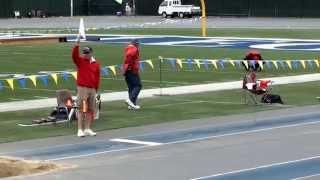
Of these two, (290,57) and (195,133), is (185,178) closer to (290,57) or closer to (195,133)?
(195,133)

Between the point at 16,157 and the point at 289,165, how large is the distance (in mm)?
4086

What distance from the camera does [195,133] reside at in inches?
583

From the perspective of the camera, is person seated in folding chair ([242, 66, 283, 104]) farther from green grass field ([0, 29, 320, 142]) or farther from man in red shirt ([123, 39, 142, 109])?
man in red shirt ([123, 39, 142, 109])

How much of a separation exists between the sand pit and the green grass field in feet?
7.86

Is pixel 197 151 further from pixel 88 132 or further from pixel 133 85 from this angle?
pixel 133 85

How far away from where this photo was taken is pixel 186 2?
90.8m

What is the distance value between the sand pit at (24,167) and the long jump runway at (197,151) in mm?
343

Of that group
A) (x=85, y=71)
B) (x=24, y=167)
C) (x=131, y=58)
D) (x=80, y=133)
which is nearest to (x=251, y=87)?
(x=131, y=58)

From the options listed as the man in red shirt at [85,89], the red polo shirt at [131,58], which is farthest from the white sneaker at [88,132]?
the red polo shirt at [131,58]

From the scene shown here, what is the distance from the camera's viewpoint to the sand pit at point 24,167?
1124 centimetres

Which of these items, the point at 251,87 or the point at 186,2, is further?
the point at 186,2

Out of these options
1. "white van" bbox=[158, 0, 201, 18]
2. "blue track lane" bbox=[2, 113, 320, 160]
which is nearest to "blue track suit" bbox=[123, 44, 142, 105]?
"blue track lane" bbox=[2, 113, 320, 160]

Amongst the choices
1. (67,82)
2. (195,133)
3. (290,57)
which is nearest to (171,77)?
(67,82)

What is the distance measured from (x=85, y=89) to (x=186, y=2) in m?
76.9
